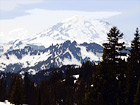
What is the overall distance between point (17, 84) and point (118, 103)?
4203cm

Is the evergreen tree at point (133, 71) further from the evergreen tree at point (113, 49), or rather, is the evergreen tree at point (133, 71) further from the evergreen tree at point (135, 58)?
the evergreen tree at point (113, 49)

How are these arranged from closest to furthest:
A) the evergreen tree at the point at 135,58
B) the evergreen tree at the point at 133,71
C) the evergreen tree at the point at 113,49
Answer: the evergreen tree at the point at 133,71 < the evergreen tree at the point at 113,49 < the evergreen tree at the point at 135,58

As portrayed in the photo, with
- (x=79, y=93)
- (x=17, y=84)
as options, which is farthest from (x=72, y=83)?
(x=17, y=84)

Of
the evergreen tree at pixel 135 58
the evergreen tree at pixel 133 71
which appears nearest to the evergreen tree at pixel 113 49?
the evergreen tree at pixel 135 58

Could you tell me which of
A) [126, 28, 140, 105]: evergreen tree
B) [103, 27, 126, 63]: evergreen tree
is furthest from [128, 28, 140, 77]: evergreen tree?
[103, 27, 126, 63]: evergreen tree

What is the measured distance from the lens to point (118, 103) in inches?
1314

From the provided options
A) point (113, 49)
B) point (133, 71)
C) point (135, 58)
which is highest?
point (113, 49)

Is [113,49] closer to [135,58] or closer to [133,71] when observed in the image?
[135,58]

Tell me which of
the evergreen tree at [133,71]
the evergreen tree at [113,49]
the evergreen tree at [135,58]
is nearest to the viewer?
the evergreen tree at [133,71]

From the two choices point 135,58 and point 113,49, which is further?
point 113,49

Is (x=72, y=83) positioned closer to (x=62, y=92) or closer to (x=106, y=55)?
(x=62, y=92)

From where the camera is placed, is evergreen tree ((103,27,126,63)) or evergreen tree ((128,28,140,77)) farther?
evergreen tree ((128,28,140,77))

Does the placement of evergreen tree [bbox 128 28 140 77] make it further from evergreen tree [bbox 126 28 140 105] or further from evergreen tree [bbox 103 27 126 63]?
evergreen tree [bbox 103 27 126 63]

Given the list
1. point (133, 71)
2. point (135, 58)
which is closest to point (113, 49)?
point (135, 58)
